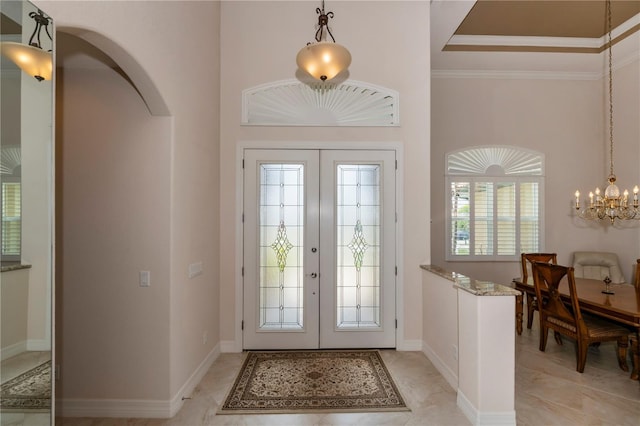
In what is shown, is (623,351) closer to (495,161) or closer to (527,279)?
(527,279)

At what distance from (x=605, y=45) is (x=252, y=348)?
671 centimetres

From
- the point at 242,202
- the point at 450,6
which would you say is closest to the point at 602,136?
the point at 450,6

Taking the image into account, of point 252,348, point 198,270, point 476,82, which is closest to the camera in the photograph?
point 198,270

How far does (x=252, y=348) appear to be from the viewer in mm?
3664

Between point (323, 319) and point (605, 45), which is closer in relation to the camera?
point (323, 319)

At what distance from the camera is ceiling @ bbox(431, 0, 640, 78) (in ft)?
13.3

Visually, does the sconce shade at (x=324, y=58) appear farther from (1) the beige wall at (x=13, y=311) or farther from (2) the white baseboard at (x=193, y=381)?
(2) the white baseboard at (x=193, y=381)

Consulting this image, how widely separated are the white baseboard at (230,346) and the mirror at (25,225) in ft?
7.47

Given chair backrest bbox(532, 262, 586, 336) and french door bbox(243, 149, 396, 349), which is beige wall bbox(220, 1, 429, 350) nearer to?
french door bbox(243, 149, 396, 349)

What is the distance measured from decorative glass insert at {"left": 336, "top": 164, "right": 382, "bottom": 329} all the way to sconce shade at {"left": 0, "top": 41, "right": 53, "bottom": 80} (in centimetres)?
272

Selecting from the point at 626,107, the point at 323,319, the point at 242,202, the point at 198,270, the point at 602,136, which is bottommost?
the point at 323,319

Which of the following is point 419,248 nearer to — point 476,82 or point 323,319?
point 323,319

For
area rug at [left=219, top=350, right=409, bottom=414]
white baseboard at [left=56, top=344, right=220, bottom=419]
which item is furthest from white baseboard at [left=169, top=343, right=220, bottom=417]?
area rug at [left=219, top=350, right=409, bottom=414]

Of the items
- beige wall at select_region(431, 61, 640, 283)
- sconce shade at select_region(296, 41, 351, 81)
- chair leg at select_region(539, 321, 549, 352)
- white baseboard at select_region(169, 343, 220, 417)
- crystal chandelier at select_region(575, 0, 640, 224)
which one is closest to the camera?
white baseboard at select_region(169, 343, 220, 417)
